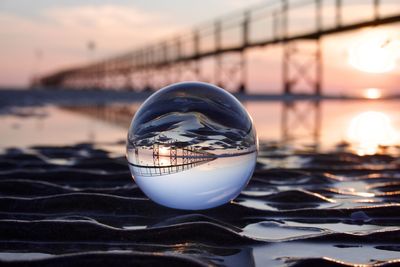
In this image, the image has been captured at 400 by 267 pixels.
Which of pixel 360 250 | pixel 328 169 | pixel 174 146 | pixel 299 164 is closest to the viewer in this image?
pixel 360 250

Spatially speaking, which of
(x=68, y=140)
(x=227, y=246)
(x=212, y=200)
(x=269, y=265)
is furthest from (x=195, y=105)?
(x=68, y=140)

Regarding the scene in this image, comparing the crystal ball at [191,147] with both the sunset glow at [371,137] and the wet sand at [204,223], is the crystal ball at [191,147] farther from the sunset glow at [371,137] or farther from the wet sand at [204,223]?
the sunset glow at [371,137]

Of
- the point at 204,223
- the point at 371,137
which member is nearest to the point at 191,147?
the point at 204,223

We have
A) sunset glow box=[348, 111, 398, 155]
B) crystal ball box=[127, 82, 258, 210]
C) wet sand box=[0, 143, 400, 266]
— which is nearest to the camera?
wet sand box=[0, 143, 400, 266]

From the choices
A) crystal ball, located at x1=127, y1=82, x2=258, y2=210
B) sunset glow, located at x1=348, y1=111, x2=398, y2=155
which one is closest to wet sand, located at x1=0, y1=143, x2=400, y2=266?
crystal ball, located at x1=127, y1=82, x2=258, y2=210

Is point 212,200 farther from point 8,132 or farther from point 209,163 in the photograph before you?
point 8,132

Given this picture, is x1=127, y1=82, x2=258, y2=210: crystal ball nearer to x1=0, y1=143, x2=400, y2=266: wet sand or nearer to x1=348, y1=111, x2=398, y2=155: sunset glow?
x1=0, y1=143, x2=400, y2=266: wet sand
